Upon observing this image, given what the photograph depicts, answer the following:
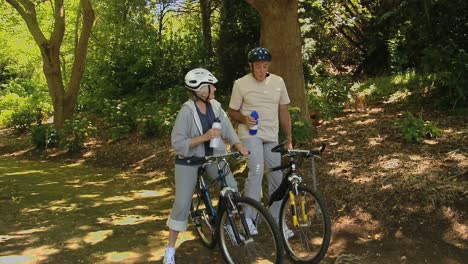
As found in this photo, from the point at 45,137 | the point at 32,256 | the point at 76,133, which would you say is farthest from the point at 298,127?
the point at 45,137

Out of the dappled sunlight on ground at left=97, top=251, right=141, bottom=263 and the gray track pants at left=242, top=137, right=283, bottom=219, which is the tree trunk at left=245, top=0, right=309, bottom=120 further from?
the dappled sunlight on ground at left=97, top=251, right=141, bottom=263

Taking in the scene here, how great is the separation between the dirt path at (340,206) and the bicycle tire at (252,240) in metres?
0.44

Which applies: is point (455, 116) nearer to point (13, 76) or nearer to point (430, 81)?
point (430, 81)

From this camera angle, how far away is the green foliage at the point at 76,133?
41.1 ft

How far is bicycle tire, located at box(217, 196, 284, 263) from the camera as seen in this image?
161 inches

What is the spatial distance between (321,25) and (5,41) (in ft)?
65.6

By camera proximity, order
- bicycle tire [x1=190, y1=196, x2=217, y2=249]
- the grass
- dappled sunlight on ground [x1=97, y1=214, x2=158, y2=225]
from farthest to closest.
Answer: dappled sunlight on ground [x1=97, y1=214, x2=158, y2=225]
the grass
bicycle tire [x1=190, y1=196, x2=217, y2=249]

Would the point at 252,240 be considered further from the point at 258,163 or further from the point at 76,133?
the point at 76,133

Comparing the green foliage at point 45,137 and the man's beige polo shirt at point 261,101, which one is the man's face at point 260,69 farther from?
the green foliage at point 45,137

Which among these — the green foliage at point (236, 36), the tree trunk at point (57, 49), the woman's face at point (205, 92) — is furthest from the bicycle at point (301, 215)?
the tree trunk at point (57, 49)

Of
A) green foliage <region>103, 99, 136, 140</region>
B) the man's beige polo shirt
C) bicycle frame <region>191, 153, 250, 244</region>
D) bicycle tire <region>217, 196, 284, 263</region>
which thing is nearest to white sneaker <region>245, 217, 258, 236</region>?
bicycle tire <region>217, 196, 284, 263</region>

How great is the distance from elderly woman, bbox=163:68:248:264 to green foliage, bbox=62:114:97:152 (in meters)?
8.64

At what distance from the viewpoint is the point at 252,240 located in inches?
170

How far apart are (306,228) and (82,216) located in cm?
332
